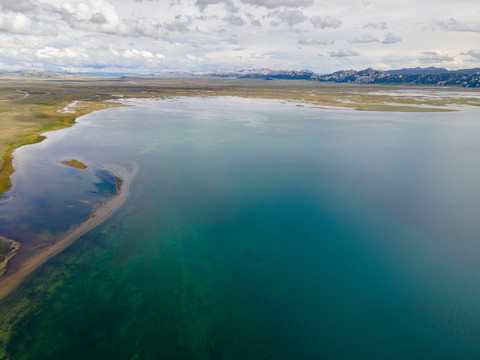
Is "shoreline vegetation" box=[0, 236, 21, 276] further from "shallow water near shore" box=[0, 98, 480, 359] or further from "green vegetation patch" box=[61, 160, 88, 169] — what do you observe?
"green vegetation patch" box=[61, 160, 88, 169]

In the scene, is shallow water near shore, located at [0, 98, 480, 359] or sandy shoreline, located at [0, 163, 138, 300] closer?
shallow water near shore, located at [0, 98, 480, 359]

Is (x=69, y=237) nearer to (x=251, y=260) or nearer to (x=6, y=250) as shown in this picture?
(x=6, y=250)

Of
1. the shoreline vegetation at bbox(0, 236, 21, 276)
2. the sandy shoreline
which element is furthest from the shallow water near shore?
the shoreline vegetation at bbox(0, 236, 21, 276)

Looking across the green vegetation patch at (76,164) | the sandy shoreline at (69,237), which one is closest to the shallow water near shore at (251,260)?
the sandy shoreline at (69,237)

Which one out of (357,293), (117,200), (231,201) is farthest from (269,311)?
(117,200)

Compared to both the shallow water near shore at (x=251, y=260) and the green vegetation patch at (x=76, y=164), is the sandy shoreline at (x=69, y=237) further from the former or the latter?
the green vegetation patch at (x=76, y=164)

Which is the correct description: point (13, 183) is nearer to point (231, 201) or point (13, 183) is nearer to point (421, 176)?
point (231, 201)

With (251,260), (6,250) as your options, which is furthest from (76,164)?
(251,260)
